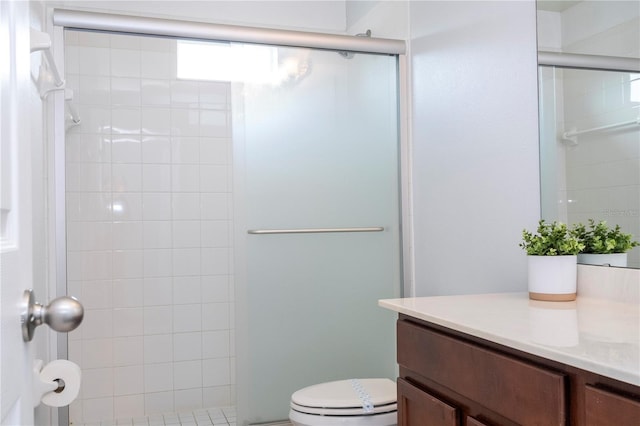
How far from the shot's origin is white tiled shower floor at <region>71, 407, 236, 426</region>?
316 centimetres

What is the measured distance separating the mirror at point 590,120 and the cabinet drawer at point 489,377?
0.55m

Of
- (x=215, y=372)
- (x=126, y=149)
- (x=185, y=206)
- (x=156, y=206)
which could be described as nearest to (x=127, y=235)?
(x=156, y=206)

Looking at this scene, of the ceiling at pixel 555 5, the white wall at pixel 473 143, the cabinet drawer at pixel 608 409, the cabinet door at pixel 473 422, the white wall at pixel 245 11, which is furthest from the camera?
the white wall at pixel 245 11

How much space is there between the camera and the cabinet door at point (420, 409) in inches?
53.7

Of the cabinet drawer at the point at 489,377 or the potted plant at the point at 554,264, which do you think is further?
the potted plant at the point at 554,264

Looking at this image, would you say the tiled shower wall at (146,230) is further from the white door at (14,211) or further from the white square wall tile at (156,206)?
the white door at (14,211)

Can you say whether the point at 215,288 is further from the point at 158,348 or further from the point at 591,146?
the point at 591,146

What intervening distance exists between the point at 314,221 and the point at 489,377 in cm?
145

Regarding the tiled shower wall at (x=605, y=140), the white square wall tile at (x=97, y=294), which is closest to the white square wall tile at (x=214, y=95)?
the white square wall tile at (x=97, y=294)

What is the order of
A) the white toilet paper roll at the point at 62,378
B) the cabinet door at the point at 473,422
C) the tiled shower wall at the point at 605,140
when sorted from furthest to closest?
the tiled shower wall at the point at 605,140 < the cabinet door at the point at 473,422 < the white toilet paper roll at the point at 62,378

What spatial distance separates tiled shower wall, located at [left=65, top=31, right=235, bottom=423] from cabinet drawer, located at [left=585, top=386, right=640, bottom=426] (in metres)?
2.63

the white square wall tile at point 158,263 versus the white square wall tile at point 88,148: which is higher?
the white square wall tile at point 88,148

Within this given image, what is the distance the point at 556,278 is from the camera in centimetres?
159

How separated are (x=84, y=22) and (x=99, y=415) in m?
2.04
